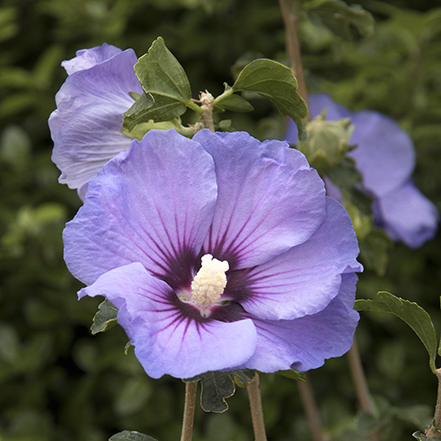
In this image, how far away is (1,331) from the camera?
3.63 ft

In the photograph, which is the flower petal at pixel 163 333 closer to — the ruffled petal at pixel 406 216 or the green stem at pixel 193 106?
the green stem at pixel 193 106

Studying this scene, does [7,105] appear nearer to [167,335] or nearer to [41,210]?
[41,210]

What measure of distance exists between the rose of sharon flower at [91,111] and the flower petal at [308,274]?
0.17 meters

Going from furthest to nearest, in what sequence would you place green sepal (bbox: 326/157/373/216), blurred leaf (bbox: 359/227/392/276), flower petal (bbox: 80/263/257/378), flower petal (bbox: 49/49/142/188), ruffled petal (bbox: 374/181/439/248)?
ruffled petal (bbox: 374/181/439/248), blurred leaf (bbox: 359/227/392/276), green sepal (bbox: 326/157/373/216), flower petal (bbox: 49/49/142/188), flower petal (bbox: 80/263/257/378)

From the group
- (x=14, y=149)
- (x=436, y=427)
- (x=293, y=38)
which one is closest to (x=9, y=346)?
(x=14, y=149)

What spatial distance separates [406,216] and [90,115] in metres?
0.68

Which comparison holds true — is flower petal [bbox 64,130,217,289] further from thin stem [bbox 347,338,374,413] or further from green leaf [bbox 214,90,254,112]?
thin stem [bbox 347,338,374,413]

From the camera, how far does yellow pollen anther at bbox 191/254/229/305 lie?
0.44 m

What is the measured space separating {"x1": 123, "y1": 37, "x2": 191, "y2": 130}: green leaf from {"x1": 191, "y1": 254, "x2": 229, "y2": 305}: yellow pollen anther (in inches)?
4.7

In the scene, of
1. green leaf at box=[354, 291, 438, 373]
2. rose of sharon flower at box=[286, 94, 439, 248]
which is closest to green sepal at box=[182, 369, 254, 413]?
green leaf at box=[354, 291, 438, 373]

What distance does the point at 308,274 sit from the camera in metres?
0.42

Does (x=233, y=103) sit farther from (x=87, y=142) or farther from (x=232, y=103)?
(x=87, y=142)

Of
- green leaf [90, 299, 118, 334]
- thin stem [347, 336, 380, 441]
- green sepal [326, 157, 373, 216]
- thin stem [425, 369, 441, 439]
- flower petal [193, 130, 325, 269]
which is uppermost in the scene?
flower petal [193, 130, 325, 269]

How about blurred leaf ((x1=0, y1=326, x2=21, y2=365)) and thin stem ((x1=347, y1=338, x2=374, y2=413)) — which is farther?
blurred leaf ((x1=0, y1=326, x2=21, y2=365))
